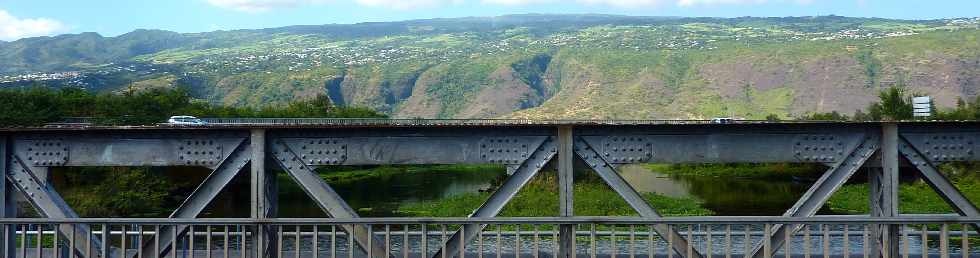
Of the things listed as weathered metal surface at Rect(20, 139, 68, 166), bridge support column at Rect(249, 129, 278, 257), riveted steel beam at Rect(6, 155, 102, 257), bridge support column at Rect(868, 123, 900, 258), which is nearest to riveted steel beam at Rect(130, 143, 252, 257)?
bridge support column at Rect(249, 129, 278, 257)

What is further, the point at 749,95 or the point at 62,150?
the point at 749,95

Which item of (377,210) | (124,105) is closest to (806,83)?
(124,105)

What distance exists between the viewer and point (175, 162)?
34.2 feet

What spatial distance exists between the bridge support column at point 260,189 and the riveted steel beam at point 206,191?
0.15 m

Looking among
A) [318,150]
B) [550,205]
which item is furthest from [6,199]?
[550,205]

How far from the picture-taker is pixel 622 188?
32.5 ft

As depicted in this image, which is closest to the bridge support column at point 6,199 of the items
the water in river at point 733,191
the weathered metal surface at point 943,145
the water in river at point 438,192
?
the weathered metal surface at point 943,145

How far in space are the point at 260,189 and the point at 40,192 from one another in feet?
8.94

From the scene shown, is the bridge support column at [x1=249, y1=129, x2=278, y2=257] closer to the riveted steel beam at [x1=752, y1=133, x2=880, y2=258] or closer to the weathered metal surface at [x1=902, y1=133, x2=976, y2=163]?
the riveted steel beam at [x1=752, y1=133, x2=880, y2=258]

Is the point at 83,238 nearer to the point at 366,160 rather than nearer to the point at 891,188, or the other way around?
the point at 366,160

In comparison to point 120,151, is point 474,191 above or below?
below

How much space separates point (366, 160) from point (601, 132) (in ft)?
9.48

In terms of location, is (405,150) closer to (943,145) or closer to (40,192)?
(40,192)

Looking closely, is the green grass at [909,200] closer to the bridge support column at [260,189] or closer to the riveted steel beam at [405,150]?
the riveted steel beam at [405,150]
